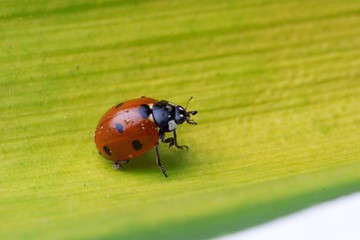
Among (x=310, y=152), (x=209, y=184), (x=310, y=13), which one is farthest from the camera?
(x=310, y=13)

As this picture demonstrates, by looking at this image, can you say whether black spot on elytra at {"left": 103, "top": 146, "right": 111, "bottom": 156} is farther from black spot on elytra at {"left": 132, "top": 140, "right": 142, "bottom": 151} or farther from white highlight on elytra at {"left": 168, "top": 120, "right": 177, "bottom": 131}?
white highlight on elytra at {"left": 168, "top": 120, "right": 177, "bottom": 131}

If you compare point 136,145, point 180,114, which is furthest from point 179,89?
point 136,145

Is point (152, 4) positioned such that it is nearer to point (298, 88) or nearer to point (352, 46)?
point (298, 88)

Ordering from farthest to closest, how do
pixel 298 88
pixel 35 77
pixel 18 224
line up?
pixel 298 88
pixel 35 77
pixel 18 224

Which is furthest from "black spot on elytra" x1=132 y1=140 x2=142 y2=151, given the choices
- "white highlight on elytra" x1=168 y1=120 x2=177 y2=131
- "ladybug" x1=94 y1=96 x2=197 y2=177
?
"white highlight on elytra" x1=168 y1=120 x2=177 y2=131

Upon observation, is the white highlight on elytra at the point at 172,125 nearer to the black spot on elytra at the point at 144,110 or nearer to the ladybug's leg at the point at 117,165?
the black spot on elytra at the point at 144,110

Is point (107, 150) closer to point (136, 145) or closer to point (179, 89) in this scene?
point (136, 145)

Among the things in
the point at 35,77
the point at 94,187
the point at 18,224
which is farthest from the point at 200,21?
the point at 18,224
